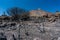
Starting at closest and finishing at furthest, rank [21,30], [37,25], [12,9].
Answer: [21,30] → [37,25] → [12,9]

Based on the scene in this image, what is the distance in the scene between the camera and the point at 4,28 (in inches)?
368

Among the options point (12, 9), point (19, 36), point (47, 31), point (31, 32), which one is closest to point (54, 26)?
point (47, 31)

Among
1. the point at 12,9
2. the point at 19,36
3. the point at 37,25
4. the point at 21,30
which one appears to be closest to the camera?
the point at 19,36

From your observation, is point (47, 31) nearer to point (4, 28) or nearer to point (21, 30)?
point (21, 30)

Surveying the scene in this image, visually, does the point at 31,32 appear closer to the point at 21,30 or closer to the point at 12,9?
the point at 21,30

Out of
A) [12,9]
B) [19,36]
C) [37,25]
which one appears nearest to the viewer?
[19,36]

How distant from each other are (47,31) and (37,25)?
40.1 inches

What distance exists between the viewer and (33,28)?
9.24 m

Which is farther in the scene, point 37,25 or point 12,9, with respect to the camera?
point 12,9

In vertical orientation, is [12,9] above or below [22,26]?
above

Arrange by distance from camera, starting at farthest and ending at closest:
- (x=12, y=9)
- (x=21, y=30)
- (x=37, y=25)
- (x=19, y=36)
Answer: (x=12, y=9)
(x=37, y=25)
(x=21, y=30)
(x=19, y=36)

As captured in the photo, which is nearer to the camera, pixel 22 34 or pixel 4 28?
pixel 22 34

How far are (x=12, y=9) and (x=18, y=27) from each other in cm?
920

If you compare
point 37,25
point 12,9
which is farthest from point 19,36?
point 12,9
